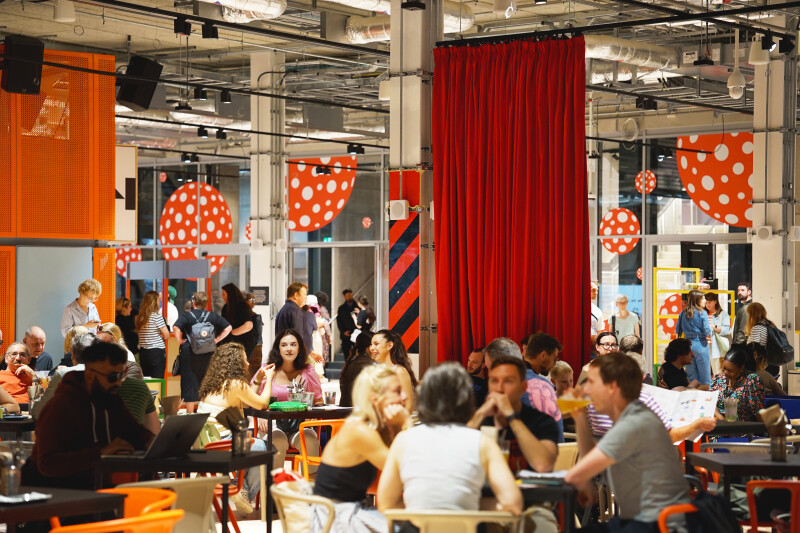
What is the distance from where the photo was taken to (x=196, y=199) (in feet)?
81.1

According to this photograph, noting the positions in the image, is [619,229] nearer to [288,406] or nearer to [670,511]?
[288,406]

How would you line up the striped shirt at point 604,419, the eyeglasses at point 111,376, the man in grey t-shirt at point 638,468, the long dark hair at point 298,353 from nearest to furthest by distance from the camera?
the man in grey t-shirt at point 638,468 < the eyeglasses at point 111,376 < the striped shirt at point 604,419 < the long dark hair at point 298,353

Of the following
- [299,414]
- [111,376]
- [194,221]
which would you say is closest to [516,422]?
[111,376]

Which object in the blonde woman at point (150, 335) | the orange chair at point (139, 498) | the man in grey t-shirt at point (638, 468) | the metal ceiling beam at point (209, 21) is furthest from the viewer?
the blonde woman at point (150, 335)

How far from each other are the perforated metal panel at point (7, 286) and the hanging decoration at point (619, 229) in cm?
1133

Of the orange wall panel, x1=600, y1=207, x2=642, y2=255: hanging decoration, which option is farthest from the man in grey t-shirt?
x1=600, y1=207, x2=642, y2=255: hanging decoration

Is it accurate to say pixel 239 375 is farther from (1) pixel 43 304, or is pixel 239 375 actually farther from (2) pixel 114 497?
(1) pixel 43 304

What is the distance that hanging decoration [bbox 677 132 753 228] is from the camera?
18.3 meters

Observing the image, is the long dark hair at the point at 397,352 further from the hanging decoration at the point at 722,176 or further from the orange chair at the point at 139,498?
the hanging decoration at the point at 722,176

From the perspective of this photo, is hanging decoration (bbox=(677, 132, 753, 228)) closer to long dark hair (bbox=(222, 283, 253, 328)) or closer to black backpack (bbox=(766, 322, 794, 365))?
black backpack (bbox=(766, 322, 794, 365))

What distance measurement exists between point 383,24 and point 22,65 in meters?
4.01

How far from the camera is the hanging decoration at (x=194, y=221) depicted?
79.8ft

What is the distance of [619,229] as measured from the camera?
2053cm

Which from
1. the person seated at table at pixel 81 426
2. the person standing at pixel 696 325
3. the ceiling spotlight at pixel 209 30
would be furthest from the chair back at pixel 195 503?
the person standing at pixel 696 325
